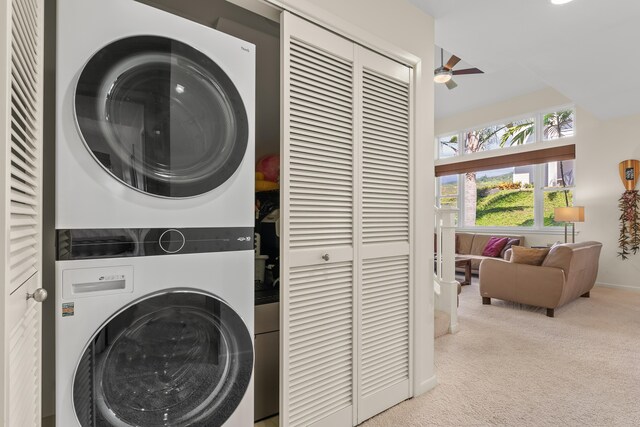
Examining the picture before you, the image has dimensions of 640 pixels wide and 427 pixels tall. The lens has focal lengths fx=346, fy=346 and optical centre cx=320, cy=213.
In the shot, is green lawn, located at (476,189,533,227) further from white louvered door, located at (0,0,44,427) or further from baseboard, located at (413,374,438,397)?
white louvered door, located at (0,0,44,427)

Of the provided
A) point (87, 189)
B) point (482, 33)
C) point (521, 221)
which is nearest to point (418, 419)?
point (87, 189)

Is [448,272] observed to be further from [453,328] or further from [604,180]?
[604,180]

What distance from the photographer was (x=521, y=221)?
6797mm

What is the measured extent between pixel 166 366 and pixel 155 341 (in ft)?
0.33

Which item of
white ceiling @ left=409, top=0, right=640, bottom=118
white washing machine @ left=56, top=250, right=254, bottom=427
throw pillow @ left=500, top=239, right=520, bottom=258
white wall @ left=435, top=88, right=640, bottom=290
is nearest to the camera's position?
white washing machine @ left=56, top=250, right=254, bottom=427

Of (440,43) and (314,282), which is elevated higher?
(440,43)

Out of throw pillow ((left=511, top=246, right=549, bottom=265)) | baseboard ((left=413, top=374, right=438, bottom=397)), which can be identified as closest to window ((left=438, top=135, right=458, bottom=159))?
throw pillow ((left=511, top=246, right=549, bottom=265))

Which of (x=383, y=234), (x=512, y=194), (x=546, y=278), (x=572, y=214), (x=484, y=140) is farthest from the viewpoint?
(x=484, y=140)

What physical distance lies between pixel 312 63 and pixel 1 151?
127cm

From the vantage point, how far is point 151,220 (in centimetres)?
111

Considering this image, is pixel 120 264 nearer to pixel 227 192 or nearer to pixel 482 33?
pixel 227 192

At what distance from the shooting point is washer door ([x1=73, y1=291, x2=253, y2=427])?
1016 mm

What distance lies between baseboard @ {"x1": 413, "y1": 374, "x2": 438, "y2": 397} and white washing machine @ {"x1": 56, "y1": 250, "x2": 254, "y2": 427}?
125 cm

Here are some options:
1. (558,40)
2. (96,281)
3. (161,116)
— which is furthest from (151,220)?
(558,40)
